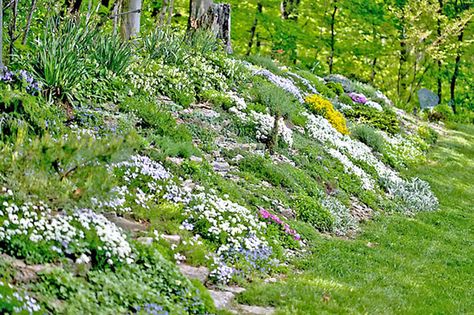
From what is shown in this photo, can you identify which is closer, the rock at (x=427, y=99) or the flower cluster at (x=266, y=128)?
the flower cluster at (x=266, y=128)

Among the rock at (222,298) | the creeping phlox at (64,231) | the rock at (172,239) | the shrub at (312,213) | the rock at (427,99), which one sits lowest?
the rock at (427,99)

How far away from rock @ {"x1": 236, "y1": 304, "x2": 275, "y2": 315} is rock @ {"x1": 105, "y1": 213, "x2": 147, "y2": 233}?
140cm

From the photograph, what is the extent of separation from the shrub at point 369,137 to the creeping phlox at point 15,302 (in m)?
13.3

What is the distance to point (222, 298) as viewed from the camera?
6109 mm

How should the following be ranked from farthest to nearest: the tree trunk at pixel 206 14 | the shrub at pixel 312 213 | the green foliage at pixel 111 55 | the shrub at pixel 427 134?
1. the shrub at pixel 427 134
2. the tree trunk at pixel 206 14
3. the green foliage at pixel 111 55
4. the shrub at pixel 312 213

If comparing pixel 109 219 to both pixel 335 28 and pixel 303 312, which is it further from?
pixel 335 28

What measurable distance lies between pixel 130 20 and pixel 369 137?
713 centimetres

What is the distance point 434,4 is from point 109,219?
2446 centimetres

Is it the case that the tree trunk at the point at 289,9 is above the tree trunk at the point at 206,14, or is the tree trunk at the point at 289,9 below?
below

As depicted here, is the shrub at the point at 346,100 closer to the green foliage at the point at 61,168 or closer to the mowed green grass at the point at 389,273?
the mowed green grass at the point at 389,273

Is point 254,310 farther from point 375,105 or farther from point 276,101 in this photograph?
point 375,105

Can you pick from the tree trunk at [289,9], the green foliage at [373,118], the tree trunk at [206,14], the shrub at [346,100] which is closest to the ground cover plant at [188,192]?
the tree trunk at [206,14]

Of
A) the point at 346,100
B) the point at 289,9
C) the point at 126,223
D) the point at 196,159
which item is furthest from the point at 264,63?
the point at 289,9

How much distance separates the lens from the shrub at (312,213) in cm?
983
